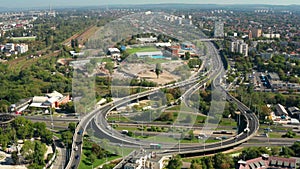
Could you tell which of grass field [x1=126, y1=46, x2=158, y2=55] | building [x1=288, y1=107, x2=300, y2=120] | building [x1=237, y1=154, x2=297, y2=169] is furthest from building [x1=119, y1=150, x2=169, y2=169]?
grass field [x1=126, y1=46, x2=158, y2=55]

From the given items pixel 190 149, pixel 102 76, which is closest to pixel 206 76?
pixel 102 76

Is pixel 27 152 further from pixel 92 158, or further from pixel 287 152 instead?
pixel 287 152

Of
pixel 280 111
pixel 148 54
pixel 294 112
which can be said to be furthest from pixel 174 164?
pixel 148 54

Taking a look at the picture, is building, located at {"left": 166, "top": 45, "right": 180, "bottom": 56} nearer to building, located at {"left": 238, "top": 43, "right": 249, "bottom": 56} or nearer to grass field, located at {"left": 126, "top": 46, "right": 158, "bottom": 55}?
grass field, located at {"left": 126, "top": 46, "right": 158, "bottom": 55}

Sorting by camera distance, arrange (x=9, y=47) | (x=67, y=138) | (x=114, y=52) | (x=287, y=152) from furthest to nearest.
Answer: (x=9, y=47) < (x=114, y=52) < (x=67, y=138) < (x=287, y=152)

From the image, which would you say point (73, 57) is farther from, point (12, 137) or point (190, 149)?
point (190, 149)
